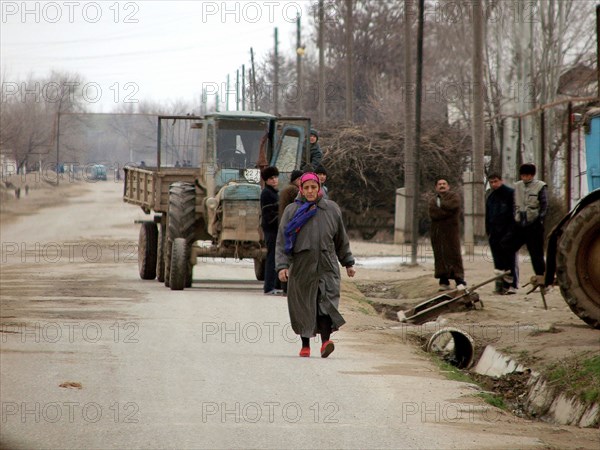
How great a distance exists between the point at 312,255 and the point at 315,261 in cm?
6

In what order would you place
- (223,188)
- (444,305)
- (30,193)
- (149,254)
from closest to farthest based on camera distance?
(444,305), (223,188), (149,254), (30,193)

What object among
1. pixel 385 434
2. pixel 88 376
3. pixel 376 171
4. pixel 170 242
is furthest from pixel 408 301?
pixel 376 171

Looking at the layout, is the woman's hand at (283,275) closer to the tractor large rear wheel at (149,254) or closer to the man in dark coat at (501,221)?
the man in dark coat at (501,221)

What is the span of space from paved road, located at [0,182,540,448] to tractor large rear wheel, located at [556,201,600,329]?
5.53 feet

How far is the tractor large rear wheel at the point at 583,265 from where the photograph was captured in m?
12.5

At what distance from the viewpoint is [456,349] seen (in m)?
13.9

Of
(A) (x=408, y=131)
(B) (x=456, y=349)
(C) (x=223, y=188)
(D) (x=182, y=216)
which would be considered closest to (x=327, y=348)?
(B) (x=456, y=349)

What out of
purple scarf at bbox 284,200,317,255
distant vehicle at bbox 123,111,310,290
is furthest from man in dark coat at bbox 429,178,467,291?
purple scarf at bbox 284,200,317,255

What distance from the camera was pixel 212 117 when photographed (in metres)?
19.3

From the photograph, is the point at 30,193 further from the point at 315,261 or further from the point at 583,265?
the point at 315,261

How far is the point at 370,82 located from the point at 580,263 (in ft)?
173

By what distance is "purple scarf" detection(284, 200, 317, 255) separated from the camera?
420 inches

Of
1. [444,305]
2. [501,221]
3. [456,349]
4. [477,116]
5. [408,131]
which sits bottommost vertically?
[456,349]

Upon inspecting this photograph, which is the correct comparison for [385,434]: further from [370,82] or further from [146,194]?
[370,82]
